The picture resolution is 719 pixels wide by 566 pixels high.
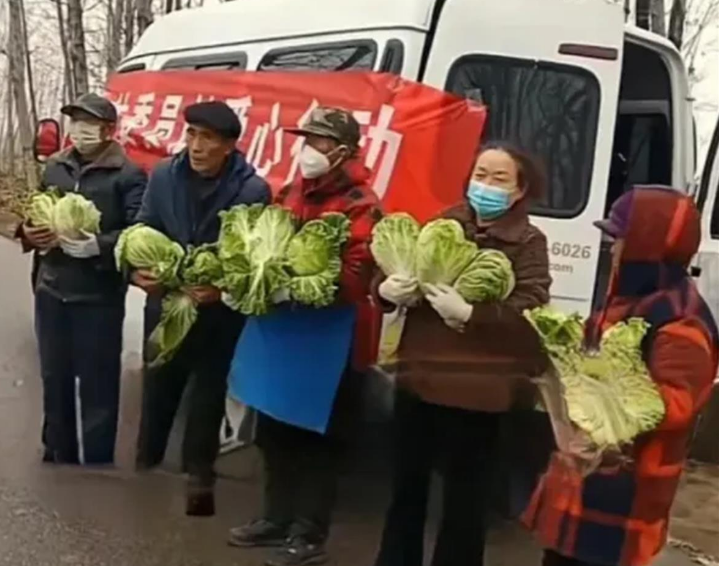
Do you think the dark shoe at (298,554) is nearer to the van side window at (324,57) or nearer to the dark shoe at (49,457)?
the dark shoe at (49,457)

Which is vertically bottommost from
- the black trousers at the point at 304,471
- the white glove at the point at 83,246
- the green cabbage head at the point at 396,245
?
the black trousers at the point at 304,471

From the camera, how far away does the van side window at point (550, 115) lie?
6402 millimetres

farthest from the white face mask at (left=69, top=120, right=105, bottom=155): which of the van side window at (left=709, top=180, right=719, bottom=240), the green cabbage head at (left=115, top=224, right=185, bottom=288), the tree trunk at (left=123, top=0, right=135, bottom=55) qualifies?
the tree trunk at (left=123, top=0, right=135, bottom=55)

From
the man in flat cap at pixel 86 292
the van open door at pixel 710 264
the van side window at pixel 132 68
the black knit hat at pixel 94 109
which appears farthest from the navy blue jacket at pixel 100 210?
the van side window at pixel 132 68

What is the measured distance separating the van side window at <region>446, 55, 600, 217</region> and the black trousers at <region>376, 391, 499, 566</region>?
2163mm

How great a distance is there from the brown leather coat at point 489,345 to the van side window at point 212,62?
3693 millimetres

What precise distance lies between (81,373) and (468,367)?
2385mm

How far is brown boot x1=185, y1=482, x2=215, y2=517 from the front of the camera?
5730 mm

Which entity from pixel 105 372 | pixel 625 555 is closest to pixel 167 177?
pixel 105 372

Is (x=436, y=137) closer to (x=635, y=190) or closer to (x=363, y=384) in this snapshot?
(x=363, y=384)

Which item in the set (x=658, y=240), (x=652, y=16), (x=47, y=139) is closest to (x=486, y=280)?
(x=658, y=240)

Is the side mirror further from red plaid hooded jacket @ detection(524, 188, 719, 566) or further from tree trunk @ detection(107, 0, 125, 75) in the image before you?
tree trunk @ detection(107, 0, 125, 75)

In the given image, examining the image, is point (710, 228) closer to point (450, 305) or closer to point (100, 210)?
point (100, 210)

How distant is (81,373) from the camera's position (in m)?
5.98
